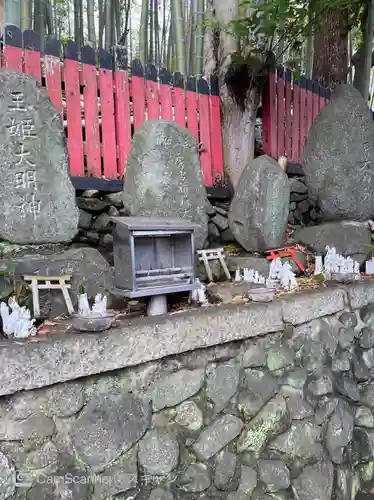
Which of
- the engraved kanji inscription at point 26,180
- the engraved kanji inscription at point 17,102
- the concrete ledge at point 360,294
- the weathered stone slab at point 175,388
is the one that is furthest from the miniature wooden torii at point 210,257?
the engraved kanji inscription at point 17,102

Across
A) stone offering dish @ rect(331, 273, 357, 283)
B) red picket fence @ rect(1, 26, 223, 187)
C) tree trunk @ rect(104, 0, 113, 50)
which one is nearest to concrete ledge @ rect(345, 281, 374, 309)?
stone offering dish @ rect(331, 273, 357, 283)

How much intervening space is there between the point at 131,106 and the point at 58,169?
1.79 meters

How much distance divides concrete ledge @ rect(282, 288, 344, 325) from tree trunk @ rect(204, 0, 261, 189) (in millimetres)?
2142

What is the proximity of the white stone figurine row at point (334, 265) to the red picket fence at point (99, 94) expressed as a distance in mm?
1997

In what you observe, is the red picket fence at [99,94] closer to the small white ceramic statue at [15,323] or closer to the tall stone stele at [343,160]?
the tall stone stele at [343,160]

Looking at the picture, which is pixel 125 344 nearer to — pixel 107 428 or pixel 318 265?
pixel 107 428

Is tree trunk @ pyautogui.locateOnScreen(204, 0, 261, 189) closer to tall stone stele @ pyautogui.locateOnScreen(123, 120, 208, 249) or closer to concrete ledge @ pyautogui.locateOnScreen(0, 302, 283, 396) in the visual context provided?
tall stone stele @ pyautogui.locateOnScreen(123, 120, 208, 249)

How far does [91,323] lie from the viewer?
197cm

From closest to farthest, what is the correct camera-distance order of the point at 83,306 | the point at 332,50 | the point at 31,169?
the point at 83,306 → the point at 31,169 → the point at 332,50

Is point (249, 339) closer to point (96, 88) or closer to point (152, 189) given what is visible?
point (152, 189)

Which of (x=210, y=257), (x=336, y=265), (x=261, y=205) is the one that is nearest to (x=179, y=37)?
(x=261, y=205)

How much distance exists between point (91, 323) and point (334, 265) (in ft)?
7.80

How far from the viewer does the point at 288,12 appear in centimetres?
437

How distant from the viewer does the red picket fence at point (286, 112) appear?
5.46 meters
